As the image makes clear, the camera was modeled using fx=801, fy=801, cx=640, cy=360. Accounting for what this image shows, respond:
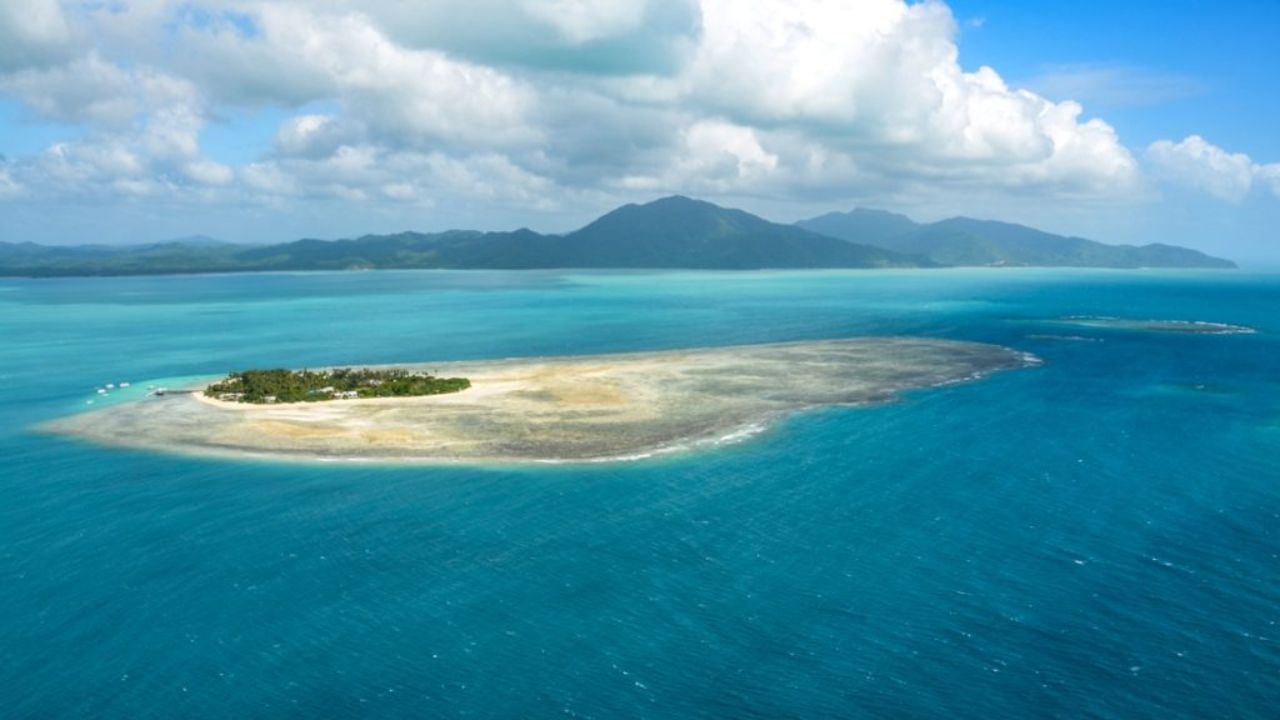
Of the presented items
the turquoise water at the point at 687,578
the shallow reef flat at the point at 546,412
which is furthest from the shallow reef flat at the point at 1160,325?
the turquoise water at the point at 687,578

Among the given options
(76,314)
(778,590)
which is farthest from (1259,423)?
(76,314)

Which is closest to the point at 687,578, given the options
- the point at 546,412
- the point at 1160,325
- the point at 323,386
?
the point at 546,412

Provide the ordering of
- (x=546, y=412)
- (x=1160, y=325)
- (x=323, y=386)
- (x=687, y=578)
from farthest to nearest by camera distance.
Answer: (x=1160, y=325) → (x=323, y=386) → (x=546, y=412) → (x=687, y=578)

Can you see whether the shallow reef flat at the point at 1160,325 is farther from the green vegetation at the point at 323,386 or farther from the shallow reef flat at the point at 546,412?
the green vegetation at the point at 323,386

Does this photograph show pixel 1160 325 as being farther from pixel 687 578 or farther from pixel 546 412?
pixel 687 578

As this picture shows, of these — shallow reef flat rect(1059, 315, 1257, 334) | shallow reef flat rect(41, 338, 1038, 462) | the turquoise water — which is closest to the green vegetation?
shallow reef flat rect(41, 338, 1038, 462)

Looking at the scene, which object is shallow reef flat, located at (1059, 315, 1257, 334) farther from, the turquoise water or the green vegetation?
the green vegetation

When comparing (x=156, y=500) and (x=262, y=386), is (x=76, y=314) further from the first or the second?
(x=156, y=500)

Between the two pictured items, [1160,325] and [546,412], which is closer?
[546,412]
